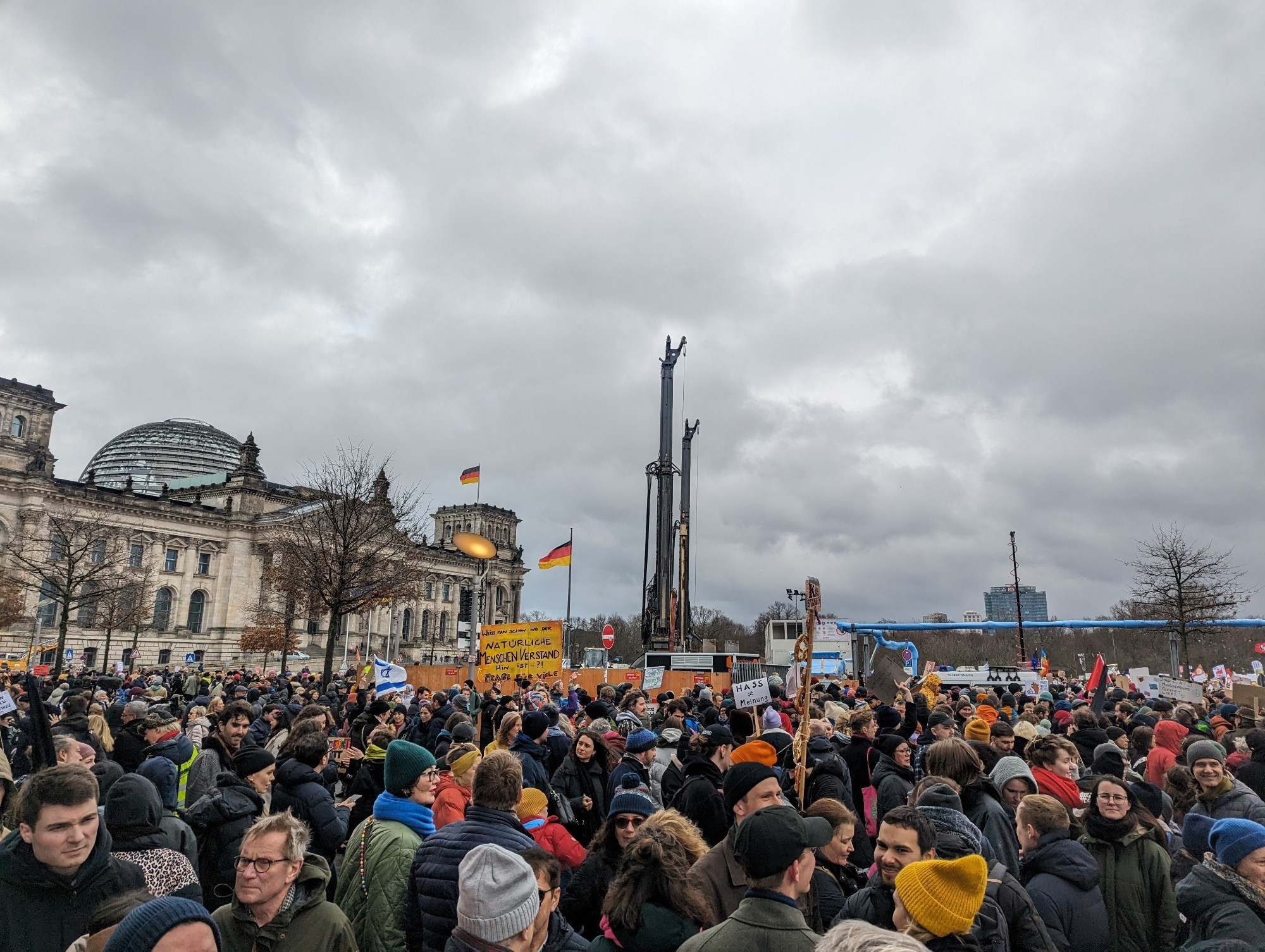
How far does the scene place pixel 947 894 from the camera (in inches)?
118

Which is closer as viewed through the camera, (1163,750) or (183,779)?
(1163,750)

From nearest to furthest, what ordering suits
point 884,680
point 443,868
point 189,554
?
point 443,868 < point 884,680 < point 189,554

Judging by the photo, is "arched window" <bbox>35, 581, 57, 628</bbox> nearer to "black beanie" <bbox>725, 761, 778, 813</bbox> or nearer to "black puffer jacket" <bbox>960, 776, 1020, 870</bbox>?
"black beanie" <bbox>725, 761, 778, 813</bbox>

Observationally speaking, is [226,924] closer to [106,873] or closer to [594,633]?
[106,873]

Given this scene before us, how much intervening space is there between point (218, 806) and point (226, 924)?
1.79 m

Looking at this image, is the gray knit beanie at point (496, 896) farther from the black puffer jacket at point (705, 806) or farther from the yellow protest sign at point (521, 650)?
the yellow protest sign at point (521, 650)

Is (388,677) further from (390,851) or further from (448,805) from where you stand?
(390,851)

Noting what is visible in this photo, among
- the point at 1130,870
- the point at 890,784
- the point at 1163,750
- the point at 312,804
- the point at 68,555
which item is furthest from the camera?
the point at 68,555

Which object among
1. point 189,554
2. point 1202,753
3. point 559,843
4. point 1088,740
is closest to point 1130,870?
point 1202,753

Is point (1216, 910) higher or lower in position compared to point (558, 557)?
lower

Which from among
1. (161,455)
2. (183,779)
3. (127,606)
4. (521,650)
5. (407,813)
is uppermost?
(161,455)

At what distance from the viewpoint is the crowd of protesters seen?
3.10 meters

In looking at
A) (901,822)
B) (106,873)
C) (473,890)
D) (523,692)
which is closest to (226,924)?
(106,873)

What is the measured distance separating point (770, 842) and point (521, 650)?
17.1m
